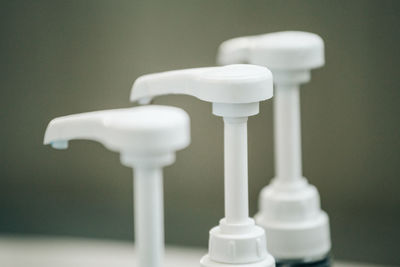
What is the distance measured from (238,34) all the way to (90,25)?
0.54 ft

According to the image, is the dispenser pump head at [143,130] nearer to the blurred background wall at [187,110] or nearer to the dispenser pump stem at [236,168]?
the dispenser pump stem at [236,168]

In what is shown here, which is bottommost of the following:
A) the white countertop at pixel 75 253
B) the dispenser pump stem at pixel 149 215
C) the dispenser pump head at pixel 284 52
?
the white countertop at pixel 75 253

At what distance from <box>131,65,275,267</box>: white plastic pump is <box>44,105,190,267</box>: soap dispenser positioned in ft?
0.18

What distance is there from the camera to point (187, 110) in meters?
0.76

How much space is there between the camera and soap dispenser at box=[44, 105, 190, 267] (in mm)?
317

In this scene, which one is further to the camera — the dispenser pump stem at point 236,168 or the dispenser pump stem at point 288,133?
the dispenser pump stem at point 288,133

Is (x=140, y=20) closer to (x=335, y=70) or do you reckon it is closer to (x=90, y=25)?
(x=90, y=25)

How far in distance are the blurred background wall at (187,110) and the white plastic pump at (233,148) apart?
264 mm

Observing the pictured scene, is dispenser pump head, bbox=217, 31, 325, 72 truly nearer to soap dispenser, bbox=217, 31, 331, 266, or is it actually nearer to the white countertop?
soap dispenser, bbox=217, 31, 331, 266

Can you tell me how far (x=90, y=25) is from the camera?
0.78 metres

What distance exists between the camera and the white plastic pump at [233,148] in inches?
15.3

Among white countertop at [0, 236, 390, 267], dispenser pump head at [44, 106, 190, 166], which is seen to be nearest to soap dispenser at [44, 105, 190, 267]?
dispenser pump head at [44, 106, 190, 166]

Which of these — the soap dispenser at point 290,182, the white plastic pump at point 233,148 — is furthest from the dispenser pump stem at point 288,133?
the white plastic pump at point 233,148

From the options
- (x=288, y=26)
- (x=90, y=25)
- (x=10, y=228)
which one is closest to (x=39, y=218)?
(x=10, y=228)
